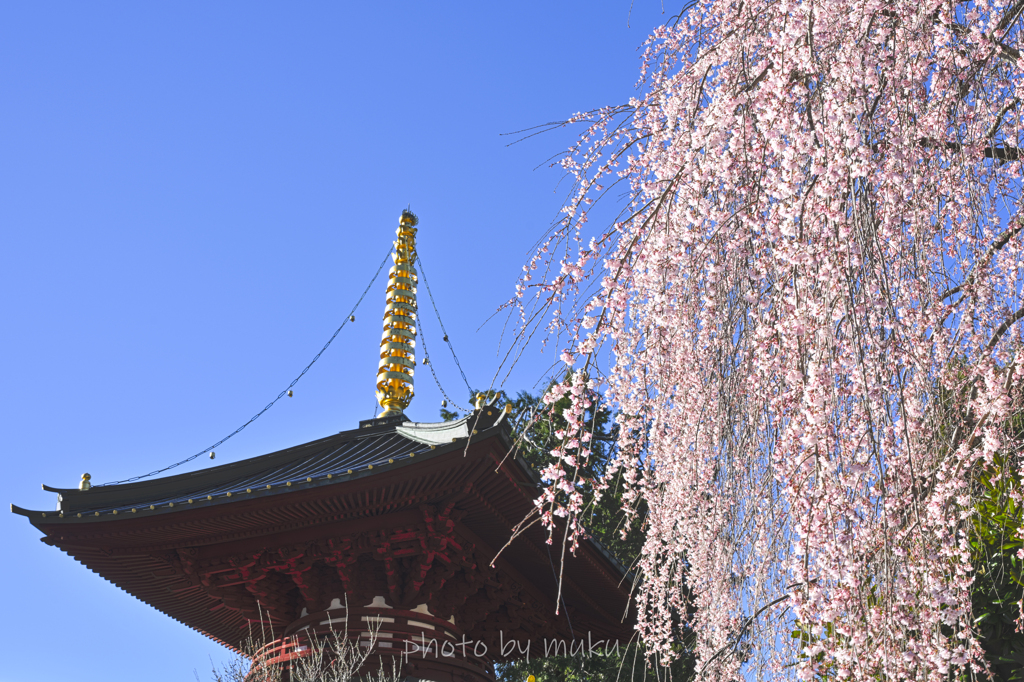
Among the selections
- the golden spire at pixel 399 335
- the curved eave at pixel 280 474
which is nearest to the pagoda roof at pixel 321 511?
the curved eave at pixel 280 474

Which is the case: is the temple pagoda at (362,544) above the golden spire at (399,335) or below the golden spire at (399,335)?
below

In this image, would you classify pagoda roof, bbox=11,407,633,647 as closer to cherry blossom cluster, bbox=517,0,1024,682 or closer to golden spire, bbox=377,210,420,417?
golden spire, bbox=377,210,420,417

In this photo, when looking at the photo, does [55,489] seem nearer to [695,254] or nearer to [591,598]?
[591,598]

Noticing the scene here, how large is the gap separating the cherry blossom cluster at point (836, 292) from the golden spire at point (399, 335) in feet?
18.0

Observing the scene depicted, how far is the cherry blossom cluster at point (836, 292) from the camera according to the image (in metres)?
2.42

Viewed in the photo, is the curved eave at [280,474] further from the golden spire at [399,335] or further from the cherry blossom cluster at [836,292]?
the cherry blossom cluster at [836,292]

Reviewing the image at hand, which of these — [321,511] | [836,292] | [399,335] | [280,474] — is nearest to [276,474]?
[280,474]

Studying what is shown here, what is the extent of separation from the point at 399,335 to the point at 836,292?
22.6 feet

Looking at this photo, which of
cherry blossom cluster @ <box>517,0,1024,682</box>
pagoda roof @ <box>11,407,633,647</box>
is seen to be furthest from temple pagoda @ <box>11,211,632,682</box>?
cherry blossom cluster @ <box>517,0,1024,682</box>

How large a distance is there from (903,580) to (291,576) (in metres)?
4.97

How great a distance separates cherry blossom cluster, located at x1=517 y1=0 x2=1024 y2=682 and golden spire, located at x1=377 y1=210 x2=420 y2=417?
5.50 meters

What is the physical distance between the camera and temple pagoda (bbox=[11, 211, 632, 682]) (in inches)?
228

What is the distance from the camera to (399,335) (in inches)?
353

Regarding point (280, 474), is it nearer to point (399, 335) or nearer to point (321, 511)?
point (321, 511)
